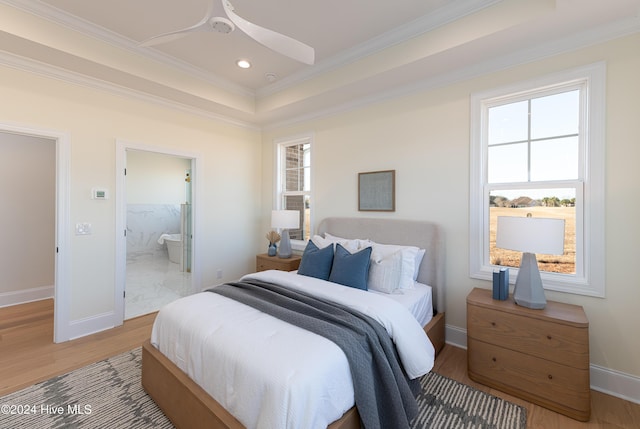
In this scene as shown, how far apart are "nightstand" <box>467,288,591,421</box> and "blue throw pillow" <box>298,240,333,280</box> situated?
125 cm

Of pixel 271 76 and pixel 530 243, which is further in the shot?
pixel 271 76

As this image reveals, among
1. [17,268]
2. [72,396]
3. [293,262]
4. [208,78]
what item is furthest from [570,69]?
[17,268]

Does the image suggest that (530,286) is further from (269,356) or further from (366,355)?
(269,356)

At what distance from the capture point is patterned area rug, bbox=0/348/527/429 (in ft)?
5.86

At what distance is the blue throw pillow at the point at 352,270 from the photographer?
2463 millimetres

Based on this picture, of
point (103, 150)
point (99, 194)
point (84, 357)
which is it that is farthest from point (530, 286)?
point (103, 150)

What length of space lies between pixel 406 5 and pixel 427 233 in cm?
205

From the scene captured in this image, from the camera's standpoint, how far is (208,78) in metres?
3.49

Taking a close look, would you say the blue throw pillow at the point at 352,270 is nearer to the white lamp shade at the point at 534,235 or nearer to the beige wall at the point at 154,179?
the white lamp shade at the point at 534,235

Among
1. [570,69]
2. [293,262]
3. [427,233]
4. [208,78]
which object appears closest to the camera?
[570,69]

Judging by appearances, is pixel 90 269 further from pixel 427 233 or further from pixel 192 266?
pixel 427 233

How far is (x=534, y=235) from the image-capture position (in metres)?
1.94

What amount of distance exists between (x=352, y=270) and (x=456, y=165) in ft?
4.83

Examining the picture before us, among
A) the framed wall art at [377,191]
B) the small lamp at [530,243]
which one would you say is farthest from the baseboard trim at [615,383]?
the framed wall art at [377,191]
